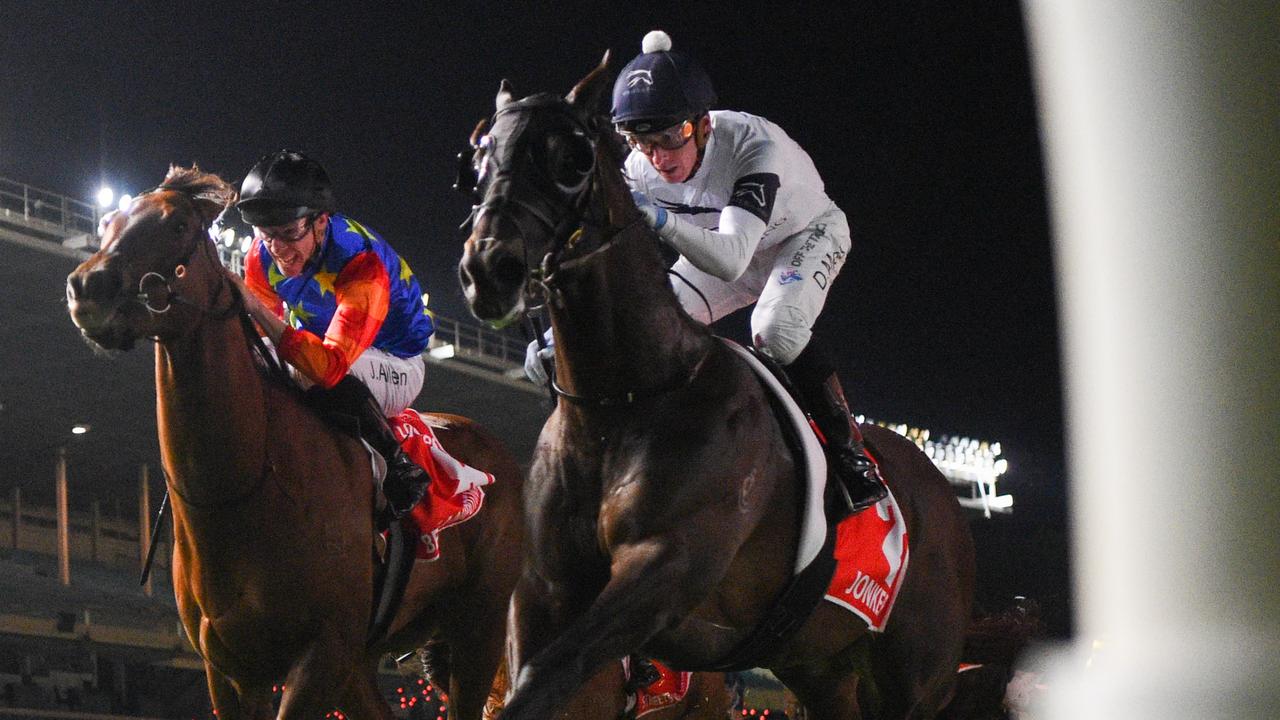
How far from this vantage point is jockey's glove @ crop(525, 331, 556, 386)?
4516mm

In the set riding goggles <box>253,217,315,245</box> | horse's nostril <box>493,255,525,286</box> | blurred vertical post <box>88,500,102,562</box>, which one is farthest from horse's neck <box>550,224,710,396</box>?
blurred vertical post <box>88,500,102,562</box>

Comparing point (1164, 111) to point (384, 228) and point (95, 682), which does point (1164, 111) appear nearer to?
point (95, 682)

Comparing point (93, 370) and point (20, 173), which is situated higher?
point (20, 173)

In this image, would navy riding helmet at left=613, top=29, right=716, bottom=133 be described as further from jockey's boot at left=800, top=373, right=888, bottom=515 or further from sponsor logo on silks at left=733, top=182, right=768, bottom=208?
jockey's boot at left=800, top=373, right=888, bottom=515

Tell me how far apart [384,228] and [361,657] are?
2548 centimetres

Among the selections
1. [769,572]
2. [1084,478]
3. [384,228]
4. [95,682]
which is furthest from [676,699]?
[384,228]

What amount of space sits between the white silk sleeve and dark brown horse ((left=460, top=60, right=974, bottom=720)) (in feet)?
0.30

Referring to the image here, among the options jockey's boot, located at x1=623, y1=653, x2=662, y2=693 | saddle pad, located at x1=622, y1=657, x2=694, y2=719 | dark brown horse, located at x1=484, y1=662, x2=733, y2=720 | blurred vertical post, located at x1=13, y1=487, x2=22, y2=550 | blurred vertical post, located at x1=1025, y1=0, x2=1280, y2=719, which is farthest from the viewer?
blurred vertical post, located at x1=13, y1=487, x2=22, y2=550

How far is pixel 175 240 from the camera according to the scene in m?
5.41

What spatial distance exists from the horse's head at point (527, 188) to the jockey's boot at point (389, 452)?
7.15ft

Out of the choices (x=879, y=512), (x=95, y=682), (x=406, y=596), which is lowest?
(x=95, y=682)

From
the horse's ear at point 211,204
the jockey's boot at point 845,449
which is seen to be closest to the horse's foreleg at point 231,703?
the horse's ear at point 211,204

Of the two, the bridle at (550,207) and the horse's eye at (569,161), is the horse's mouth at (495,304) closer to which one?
the bridle at (550,207)

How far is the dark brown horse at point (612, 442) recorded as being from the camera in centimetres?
362
